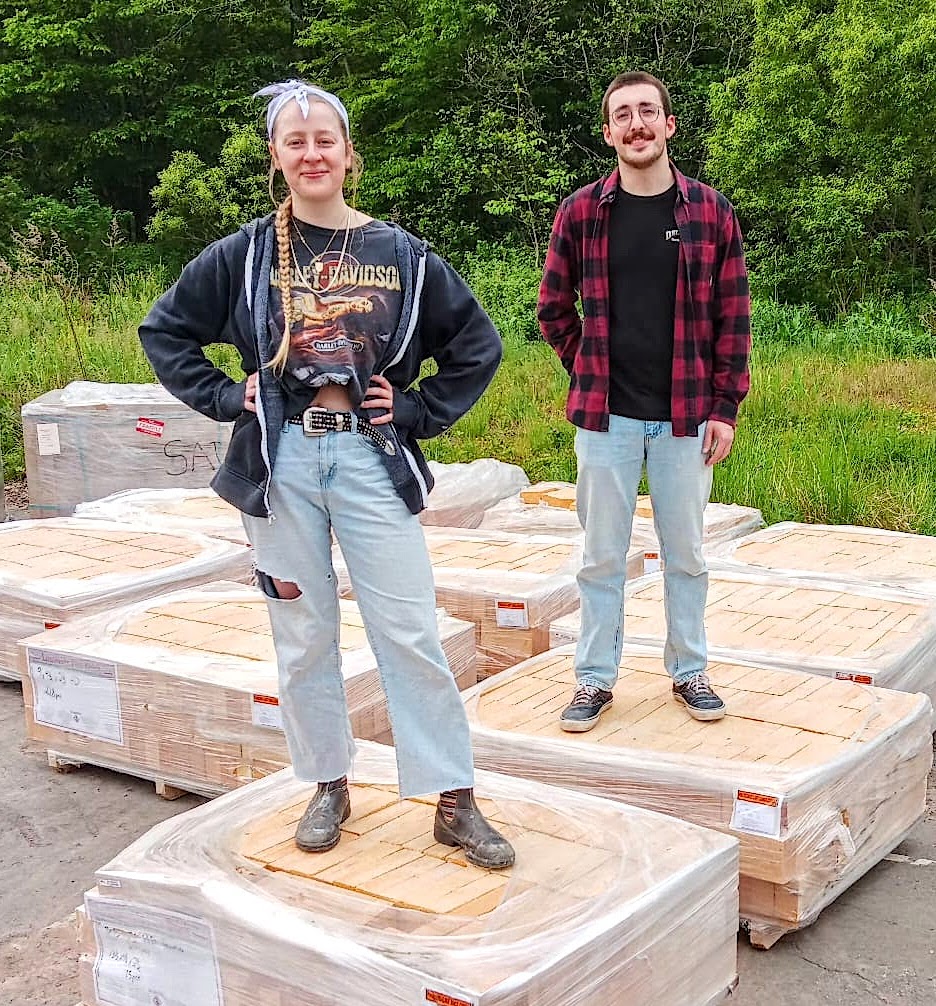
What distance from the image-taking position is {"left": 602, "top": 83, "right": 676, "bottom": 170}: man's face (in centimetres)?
347

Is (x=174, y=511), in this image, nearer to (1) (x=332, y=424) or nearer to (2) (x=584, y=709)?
(2) (x=584, y=709)

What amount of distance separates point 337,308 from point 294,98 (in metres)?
0.45

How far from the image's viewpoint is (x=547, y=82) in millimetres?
19500

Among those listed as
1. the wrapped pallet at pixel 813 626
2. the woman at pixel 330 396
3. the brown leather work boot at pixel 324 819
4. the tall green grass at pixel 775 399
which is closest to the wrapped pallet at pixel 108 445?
the tall green grass at pixel 775 399

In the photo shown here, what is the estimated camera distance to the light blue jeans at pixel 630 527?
3.62 m

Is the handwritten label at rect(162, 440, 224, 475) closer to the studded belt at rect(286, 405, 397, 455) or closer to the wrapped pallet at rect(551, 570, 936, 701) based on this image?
the wrapped pallet at rect(551, 570, 936, 701)

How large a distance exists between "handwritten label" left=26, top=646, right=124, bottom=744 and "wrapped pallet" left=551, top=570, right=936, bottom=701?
1.63 meters

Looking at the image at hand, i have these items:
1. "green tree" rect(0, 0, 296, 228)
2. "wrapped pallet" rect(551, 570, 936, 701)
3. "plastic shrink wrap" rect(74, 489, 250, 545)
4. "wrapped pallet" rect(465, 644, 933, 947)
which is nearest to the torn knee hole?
"wrapped pallet" rect(465, 644, 933, 947)

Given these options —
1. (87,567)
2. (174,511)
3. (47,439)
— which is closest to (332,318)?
(87,567)

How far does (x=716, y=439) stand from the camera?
3613 millimetres

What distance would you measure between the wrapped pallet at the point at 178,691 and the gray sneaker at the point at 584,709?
0.76 m

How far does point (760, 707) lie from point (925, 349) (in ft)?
32.6

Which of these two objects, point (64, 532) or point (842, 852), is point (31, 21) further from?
point (842, 852)

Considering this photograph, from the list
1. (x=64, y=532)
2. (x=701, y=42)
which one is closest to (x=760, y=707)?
(x=64, y=532)
